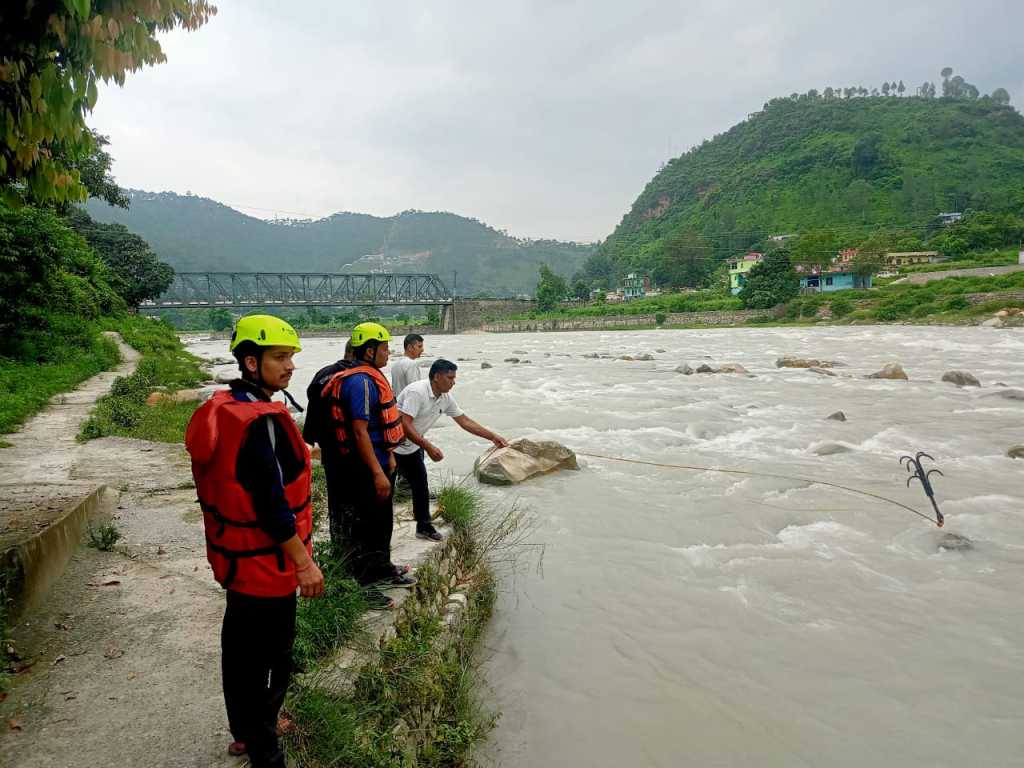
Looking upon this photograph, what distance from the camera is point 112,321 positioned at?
87.0 ft

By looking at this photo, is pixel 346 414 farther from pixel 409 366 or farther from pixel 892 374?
pixel 892 374

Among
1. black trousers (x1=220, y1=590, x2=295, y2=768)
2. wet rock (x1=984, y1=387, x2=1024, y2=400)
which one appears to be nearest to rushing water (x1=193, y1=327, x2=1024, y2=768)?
black trousers (x1=220, y1=590, x2=295, y2=768)

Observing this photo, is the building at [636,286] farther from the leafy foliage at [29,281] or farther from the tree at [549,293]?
the leafy foliage at [29,281]

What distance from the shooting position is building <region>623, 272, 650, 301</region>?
10350 centimetres

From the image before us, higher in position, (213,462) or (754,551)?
(213,462)

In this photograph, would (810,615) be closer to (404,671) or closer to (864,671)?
(864,671)

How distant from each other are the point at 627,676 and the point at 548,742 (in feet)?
2.61

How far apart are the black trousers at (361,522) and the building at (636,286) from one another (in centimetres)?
10015

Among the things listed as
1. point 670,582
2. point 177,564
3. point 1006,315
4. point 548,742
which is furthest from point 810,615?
point 1006,315

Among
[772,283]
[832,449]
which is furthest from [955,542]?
[772,283]

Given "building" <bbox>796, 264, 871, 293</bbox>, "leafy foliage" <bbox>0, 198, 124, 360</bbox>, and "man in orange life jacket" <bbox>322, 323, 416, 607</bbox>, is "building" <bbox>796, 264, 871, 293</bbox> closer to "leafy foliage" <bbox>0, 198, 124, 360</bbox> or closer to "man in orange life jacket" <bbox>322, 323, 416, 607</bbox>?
"leafy foliage" <bbox>0, 198, 124, 360</bbox>

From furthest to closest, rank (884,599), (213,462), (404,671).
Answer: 1. (884,599)
2. (404,671)
3. (213,462)

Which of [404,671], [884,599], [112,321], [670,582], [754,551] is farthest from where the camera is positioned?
[112,321]

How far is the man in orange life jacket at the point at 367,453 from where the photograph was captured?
3.56 m
